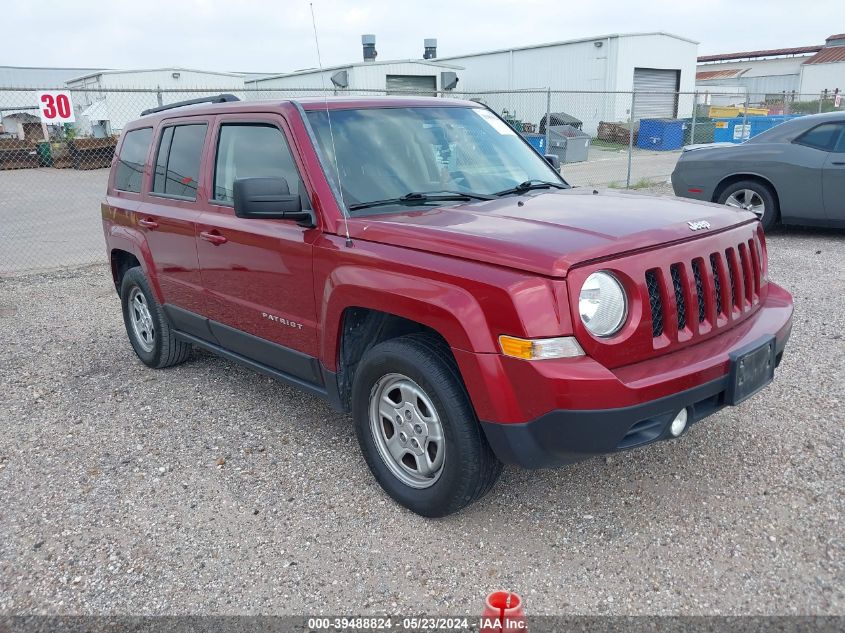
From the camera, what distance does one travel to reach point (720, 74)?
176 ft

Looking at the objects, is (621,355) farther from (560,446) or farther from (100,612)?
(100,612)

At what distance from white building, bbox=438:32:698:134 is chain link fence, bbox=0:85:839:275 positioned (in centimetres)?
10

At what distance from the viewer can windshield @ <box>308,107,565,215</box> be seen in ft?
11.9

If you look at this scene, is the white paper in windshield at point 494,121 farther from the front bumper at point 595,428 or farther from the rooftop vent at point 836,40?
the rooftop vent at point 836,40

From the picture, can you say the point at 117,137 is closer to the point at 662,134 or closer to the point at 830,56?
the point at 662,134

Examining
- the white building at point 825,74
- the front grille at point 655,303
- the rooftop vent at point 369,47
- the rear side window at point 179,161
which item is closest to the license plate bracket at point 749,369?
the front grille at point 655,303

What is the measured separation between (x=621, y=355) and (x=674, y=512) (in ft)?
3.33

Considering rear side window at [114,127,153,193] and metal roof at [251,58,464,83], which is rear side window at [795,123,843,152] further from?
metal roof at [251,58,464,83]

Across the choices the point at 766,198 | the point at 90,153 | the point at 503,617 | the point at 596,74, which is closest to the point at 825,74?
the point at 596,74

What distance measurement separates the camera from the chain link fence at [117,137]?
11438 mm

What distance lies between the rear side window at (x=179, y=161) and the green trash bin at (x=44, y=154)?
21038mm

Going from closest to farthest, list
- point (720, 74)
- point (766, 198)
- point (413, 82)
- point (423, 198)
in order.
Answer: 1. point (423, 198)
2. point (766, 198)
3. point (413, 82)
4. point (720, 74)

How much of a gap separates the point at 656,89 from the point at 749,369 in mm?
31426

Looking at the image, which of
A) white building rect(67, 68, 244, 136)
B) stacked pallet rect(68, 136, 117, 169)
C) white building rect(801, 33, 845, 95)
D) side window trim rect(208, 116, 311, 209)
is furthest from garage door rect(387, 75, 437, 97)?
side window trim rect(208, 116, 311, 209)
